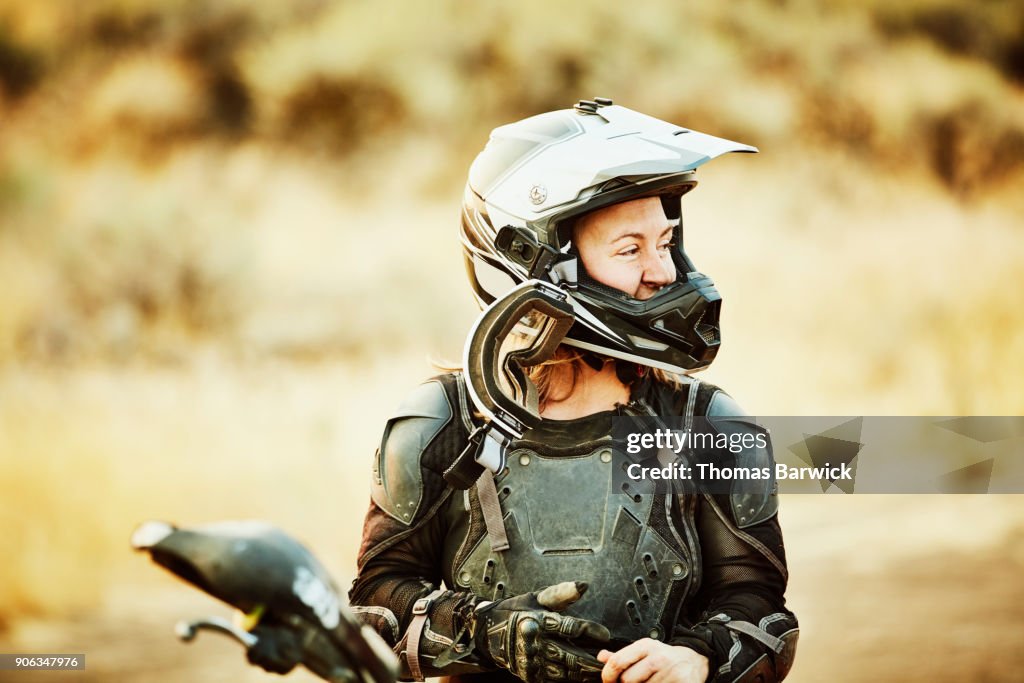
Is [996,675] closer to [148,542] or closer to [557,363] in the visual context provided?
[557,363]

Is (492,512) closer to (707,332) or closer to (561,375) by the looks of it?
(561,375)

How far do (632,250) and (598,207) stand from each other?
0.14m

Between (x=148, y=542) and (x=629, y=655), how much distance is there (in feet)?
3.67

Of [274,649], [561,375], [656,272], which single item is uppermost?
[656,272]

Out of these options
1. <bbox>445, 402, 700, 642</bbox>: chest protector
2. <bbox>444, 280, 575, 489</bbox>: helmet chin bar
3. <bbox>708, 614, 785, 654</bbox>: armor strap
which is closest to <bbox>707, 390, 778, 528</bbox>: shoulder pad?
<bbox>445, 402, 700, 642</bbox>: chest protector

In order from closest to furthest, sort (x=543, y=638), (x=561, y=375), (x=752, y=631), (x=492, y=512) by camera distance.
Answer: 1. (x=543, y=638)
2. (x=752, y=631)
3. (x=492, y=512)
4. (x=561, y=375)

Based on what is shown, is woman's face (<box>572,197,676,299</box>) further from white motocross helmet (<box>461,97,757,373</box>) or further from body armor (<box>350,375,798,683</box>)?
body armor (<box>350,375,798,683</box>)

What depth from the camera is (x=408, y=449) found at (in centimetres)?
336

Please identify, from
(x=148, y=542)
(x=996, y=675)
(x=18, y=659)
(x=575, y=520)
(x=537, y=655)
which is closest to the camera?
(x=148, y=542)

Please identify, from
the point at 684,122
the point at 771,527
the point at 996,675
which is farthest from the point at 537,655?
the point at 684,122

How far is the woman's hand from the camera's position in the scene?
304cm

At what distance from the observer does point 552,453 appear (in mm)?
3334

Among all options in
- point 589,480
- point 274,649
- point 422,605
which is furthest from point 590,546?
point 274,649

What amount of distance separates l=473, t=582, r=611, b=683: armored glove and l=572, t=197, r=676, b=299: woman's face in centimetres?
74
